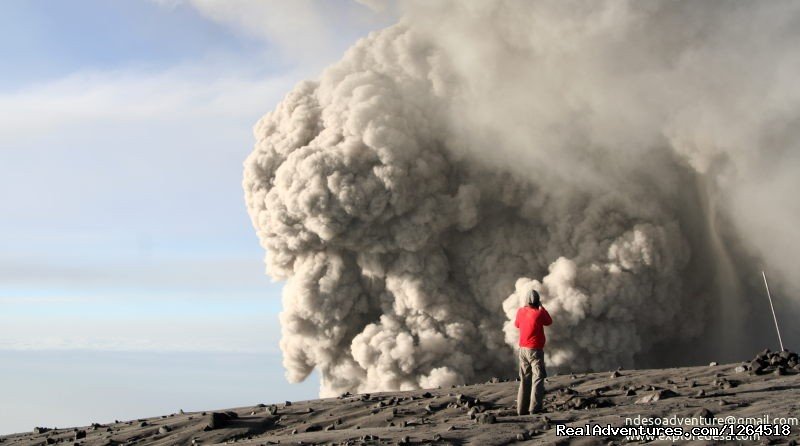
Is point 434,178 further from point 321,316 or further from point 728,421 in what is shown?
point 728,421

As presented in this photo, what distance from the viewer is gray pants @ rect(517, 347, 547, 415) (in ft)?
45.2

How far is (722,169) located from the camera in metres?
28.8

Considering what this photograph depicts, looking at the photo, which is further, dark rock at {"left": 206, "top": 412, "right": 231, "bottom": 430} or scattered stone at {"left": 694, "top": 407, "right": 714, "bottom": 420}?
dark rock at {"left": 206, "top": 412, "right": 231, "bottom": 430}

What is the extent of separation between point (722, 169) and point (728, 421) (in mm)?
19235

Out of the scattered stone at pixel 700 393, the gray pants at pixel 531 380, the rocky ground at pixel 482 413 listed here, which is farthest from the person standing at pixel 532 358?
the scattered stone at pixel 700 393

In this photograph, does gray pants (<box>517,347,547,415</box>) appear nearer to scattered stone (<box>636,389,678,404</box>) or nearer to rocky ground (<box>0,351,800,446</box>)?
rocky ground (<box>0,351,800,446</box>)

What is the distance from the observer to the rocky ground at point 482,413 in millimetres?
12062

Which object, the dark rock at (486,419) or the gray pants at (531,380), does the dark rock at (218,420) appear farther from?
the gray pants at (531,380)

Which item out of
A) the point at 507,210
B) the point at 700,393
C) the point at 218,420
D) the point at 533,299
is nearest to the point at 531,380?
the point at 533,299

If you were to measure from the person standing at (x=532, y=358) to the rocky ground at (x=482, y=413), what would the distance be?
11.9 inches

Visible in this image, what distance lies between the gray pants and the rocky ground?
0.26 m

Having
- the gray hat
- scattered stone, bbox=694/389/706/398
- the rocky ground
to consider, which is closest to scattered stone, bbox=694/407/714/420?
the rocky ground

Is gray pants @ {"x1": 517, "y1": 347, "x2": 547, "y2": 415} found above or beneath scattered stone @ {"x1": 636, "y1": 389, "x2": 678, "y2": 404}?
above

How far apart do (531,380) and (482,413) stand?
1.04 metres
